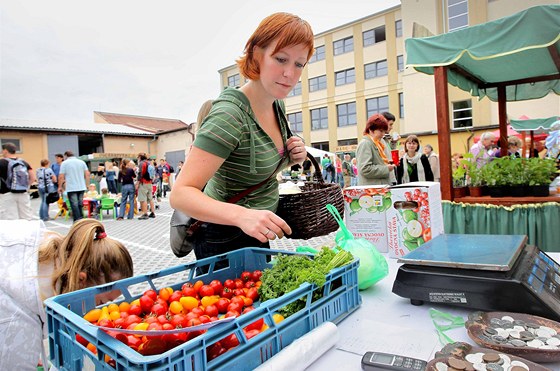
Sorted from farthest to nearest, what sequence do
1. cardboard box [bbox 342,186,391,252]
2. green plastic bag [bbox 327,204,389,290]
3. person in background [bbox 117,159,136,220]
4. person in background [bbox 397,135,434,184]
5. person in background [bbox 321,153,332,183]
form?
person in background [bbox 321,153,332,183]
person in background [bbox 117,159,136,220]
person in background [bbox 397,135,434,184]
cardboard box [bbox 342,186,391,252]
green plastic bag [bbox 327,204,389,290]

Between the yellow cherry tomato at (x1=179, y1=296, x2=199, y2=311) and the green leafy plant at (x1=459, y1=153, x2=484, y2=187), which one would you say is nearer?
the yellow cherry tomato at (x1=179, y1=296, x2=199, y2=311)

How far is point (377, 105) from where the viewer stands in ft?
90.9

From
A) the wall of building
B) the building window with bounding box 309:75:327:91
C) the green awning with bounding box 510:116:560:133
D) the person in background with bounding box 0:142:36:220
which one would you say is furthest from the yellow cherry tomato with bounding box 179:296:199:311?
the building window with bounding box 309:75:327:91

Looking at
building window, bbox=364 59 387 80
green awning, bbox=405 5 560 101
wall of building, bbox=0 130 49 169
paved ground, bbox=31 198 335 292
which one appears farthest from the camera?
building window, bbox=364 59 387 80

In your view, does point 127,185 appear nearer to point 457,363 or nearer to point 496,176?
Result: point 496,176

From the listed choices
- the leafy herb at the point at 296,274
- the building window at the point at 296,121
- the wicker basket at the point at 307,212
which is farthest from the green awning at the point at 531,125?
the building window at the point at 296,121

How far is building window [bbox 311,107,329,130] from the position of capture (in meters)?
31.0

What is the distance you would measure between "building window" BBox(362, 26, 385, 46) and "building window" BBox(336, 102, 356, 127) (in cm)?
479

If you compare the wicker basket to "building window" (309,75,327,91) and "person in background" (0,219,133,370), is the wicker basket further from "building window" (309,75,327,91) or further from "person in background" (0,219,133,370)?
"building window" (309,75,327,91)

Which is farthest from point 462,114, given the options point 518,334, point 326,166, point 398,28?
point 518,334

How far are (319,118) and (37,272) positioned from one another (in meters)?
31.0

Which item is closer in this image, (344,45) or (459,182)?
(459,182)

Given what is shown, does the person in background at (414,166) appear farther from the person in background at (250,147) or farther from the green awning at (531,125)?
the green awning at (531,125)

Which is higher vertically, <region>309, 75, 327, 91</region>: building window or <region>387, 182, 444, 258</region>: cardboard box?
<region>309, 75, 327, 91</region>: building window
